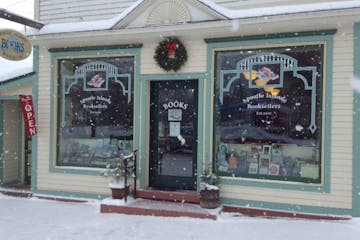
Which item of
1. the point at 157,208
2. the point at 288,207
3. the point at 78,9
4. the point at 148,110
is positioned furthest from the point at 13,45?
the point at 288,207

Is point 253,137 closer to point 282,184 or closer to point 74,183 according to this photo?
point 282,184

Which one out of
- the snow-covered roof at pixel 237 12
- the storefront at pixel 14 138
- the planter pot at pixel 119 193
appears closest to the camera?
the snow-covered roof at pixel 237 12

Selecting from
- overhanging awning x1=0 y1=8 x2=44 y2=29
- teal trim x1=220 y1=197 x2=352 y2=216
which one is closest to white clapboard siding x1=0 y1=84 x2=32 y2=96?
overhanging awning x1=0 y1=8 x2=44 y2=29

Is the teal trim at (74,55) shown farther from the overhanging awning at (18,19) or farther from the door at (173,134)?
the overhanging awning at (18,19)

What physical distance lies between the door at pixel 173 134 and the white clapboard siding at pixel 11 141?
12.7 feet

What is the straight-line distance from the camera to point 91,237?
5938mm

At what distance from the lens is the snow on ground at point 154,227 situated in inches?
235

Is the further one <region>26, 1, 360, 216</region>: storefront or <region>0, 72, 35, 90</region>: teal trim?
<region>0, 72, 35, 90</region>: teal trim

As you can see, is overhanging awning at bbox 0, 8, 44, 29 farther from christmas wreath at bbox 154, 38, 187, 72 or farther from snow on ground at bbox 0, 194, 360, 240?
snow on ground at bbox 0, 194, 360, 240

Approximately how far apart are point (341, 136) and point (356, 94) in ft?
2.41

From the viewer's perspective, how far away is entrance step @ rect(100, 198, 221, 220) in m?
6.89

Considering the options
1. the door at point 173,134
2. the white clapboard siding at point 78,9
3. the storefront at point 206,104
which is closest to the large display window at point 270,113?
the storefront at point 206,104

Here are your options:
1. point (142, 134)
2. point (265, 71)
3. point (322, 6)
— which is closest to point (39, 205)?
point (142, 134)

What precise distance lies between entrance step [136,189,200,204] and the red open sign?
9.17 feet
